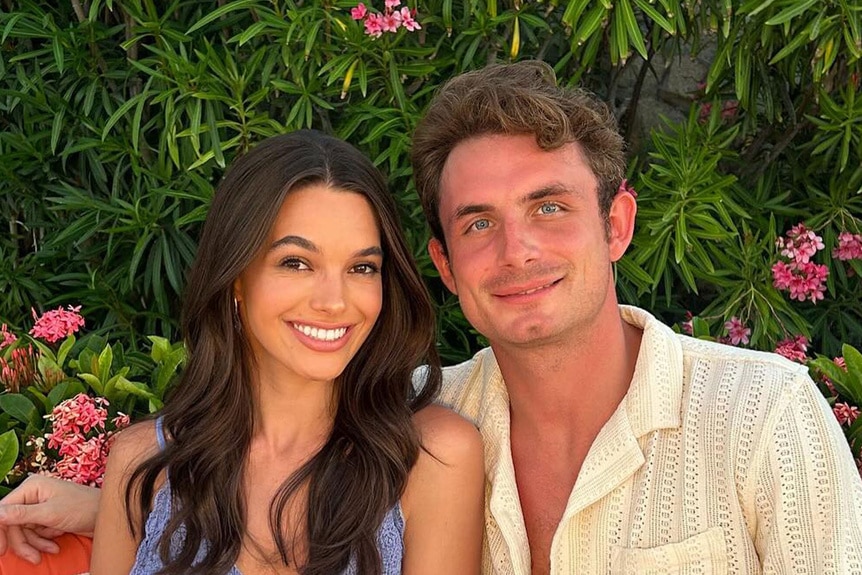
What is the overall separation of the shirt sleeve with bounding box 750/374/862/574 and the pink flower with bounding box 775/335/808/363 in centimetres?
112

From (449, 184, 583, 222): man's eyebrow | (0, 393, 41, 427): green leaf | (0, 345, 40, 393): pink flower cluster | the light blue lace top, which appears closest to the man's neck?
(449, 184, 583, 222): man's eyebrow

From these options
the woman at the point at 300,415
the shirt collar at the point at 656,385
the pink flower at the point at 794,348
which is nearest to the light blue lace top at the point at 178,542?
the woman at the point at 300,415

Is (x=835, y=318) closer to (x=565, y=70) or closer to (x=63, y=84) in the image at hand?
(x=565, y=70)

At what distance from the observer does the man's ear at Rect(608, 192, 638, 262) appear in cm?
243

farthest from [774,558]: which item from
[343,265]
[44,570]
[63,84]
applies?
[63,84]

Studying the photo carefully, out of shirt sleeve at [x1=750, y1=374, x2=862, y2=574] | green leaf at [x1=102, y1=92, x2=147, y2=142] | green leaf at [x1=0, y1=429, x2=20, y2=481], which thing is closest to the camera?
shirt sleeve at [x1=750, y1=374, x2=862, y2=574]

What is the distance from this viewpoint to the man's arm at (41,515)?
2.30 meters

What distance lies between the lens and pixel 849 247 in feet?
11.6

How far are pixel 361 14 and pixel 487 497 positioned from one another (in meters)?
1.50

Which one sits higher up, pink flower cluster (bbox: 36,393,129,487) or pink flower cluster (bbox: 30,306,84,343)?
pink flower cluster (bbox: 30,306,84,343)

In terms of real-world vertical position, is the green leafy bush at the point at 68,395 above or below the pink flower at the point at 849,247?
below

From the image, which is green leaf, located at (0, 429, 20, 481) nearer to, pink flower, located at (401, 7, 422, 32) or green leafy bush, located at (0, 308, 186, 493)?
green leafy bush, located at (0, 308, 186, 493)

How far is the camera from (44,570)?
2.36m

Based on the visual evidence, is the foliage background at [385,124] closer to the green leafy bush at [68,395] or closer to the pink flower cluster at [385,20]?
the pink flower cluster at [385,20]
